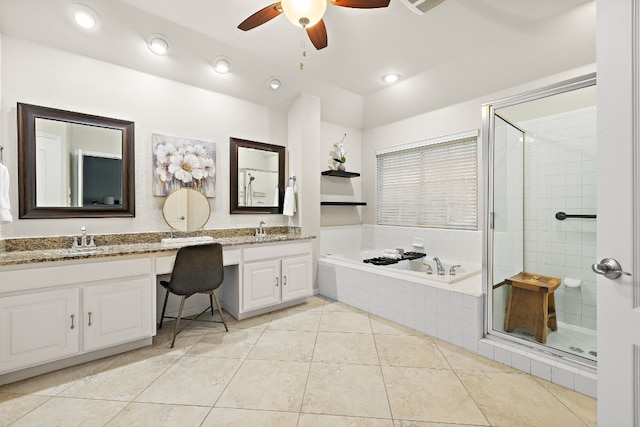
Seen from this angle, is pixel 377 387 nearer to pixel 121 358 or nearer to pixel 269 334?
pixel 269 334

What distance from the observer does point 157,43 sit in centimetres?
250

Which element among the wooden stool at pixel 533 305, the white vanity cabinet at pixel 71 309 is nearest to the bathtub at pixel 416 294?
the wooden stool at pixel 533 305

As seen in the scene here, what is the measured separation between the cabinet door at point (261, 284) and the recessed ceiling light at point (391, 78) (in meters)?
2.49

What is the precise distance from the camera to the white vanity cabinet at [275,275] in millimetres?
2885

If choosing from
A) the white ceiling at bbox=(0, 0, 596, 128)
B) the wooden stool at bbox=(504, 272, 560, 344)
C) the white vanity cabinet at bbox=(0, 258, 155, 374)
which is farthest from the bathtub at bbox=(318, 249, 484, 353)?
the white ceiling at bbox=(0, 0, 596, 128)

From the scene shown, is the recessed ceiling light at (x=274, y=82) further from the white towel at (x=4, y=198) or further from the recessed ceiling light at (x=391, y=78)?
the white towel at (x=4, y=198)

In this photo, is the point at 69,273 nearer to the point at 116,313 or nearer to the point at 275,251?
the point at 116,313

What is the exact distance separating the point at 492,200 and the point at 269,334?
7.25 feet

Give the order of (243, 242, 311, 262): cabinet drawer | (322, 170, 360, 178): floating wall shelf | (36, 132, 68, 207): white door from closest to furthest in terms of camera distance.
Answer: (36, 132, 68, 207): white door → (243, 242, 311, 262): cabinet drawer → (322, 170, 360, 178): floating wall shelf

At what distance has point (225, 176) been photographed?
129 inches

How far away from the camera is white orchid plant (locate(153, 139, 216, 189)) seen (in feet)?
9.22

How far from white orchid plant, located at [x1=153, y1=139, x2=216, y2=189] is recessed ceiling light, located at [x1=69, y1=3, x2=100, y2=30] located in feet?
3.32

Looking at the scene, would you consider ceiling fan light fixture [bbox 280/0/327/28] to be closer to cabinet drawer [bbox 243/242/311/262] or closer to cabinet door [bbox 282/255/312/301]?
cabinet drawer [bbox 243/242/311/262]

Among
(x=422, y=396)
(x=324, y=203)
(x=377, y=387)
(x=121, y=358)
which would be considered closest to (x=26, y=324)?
(x=121, y=358)
